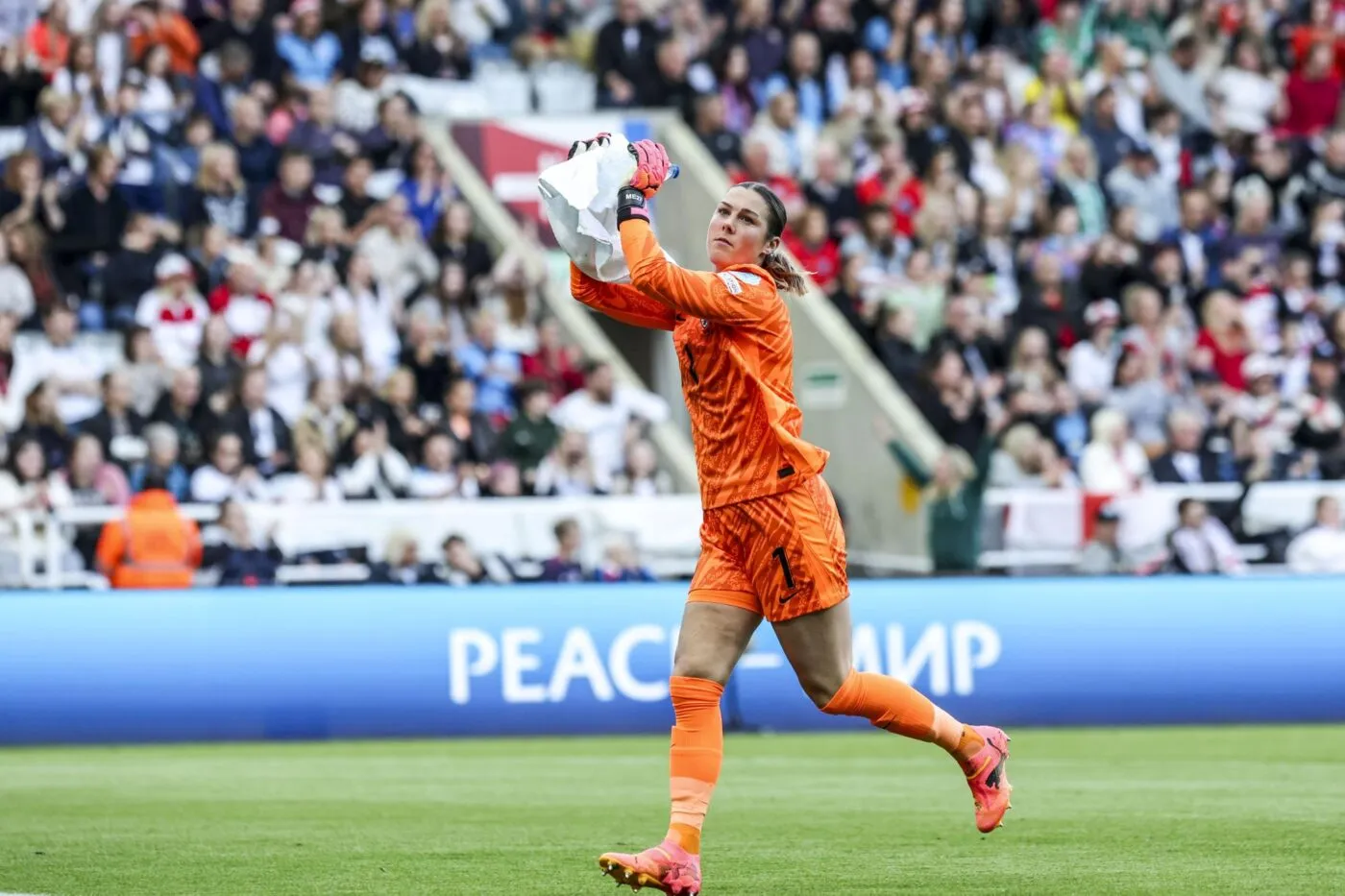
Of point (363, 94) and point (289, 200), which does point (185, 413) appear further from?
point (363, 94)

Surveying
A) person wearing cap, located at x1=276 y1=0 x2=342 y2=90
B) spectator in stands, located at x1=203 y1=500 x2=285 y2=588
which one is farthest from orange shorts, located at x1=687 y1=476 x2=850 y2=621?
person wearing cap, located at x1=276 y1=0 x2=342 y2=90

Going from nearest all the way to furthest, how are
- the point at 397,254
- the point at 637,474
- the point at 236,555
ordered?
the point at 236,555
the point at 637,474
the point at 397,254

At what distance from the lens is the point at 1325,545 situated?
56.2ft

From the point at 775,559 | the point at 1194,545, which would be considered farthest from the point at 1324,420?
the point at 775,559

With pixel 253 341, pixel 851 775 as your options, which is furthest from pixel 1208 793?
pixel 253 341

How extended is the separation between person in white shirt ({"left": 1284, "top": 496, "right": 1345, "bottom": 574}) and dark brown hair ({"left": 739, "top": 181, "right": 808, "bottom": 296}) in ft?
34.0

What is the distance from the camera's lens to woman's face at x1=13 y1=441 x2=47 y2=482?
15773 mm

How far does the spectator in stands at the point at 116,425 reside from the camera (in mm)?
16391

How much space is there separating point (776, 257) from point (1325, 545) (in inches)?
418

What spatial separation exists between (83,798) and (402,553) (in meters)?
5.13

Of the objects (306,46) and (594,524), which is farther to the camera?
(306,46)

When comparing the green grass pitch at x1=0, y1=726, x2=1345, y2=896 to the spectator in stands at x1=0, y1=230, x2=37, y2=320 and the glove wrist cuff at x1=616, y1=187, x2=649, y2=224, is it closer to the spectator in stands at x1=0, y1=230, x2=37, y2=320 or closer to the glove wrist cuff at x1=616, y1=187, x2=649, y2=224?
the glove wrist cuff at x1=616, y1=187, x2=649, y2=224

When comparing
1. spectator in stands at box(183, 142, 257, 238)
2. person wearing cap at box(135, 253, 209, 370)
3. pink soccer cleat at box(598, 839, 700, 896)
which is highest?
spectator in stands at box(183, 142, 257, 238)

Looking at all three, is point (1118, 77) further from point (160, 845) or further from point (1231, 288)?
point (160, 845)
